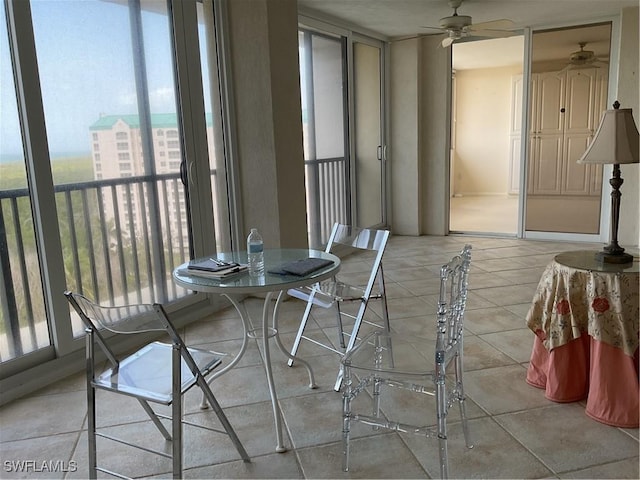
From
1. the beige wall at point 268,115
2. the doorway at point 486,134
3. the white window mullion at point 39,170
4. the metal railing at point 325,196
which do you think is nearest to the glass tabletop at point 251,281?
the white window mullion at point 39,170

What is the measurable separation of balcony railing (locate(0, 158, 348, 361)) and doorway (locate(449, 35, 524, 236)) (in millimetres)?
5691

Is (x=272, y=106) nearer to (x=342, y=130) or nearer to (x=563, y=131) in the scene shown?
(x=342, y=130)

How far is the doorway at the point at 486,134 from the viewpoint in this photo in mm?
8828

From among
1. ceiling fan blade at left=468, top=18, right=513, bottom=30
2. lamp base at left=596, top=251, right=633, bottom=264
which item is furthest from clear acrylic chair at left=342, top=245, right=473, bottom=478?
ceiling fan blade at left=468, top=18, right=513, bottom=30

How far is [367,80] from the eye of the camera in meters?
5.88

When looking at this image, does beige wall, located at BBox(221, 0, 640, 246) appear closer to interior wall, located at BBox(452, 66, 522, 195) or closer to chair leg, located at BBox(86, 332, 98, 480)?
chair leg, located at BBox(86, 332, 98, 480)

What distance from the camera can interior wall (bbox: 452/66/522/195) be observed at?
30.0 feet

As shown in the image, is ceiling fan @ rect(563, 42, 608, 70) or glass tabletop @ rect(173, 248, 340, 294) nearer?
glass tabletop @ rect(173, 248, 340, 294)

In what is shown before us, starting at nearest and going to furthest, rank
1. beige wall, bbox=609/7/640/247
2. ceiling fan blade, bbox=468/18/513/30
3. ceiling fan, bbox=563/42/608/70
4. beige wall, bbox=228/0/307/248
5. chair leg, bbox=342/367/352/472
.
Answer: chair leg, bbox=342/367/352/472
beige wall, bbox=228/0/307/248
ceiling fan blade, bbox=468/18/513/30
beige wall, bbox=609/7/640/247
ceiling fan, bbox=563/42/608/70

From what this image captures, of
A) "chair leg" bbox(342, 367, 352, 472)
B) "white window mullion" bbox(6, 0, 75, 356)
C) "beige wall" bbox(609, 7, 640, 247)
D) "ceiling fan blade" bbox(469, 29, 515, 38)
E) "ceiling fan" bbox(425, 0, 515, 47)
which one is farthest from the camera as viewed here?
"beige wall" bbox(609, 7, 640, 247)

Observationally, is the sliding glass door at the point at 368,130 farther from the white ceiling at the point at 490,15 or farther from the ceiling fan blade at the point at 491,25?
the ceiling fan blade at the point at 491,25

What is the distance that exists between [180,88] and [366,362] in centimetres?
240

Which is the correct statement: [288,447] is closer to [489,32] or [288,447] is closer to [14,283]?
[14,283]

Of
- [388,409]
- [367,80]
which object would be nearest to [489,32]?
[367,80]
